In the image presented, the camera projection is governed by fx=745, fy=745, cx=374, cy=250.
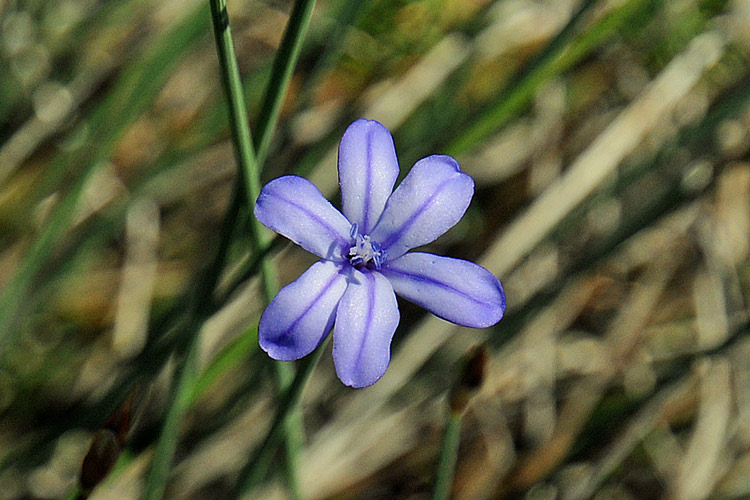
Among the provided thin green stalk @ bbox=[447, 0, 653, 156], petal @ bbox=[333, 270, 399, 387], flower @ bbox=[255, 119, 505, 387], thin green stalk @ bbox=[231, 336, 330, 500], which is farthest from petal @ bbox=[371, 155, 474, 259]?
thin green stalk @ bbox=[447, 0, 653, 156]

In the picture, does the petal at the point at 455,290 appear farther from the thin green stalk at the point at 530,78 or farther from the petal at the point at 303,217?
the thin green stalk at the point at 530,78

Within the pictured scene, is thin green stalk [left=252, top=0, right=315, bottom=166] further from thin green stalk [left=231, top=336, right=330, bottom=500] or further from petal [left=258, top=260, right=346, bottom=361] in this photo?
thin green stalk [left=231, top=336, right=330, bottom=500]

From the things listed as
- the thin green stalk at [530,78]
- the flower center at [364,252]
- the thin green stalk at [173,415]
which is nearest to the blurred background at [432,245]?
the thin green stalk at [530,78]

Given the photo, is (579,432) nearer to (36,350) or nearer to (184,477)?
(184,477)

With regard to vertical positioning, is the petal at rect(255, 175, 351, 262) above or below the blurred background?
below

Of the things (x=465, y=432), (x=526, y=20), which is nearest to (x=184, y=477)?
(x=465, y=432)
